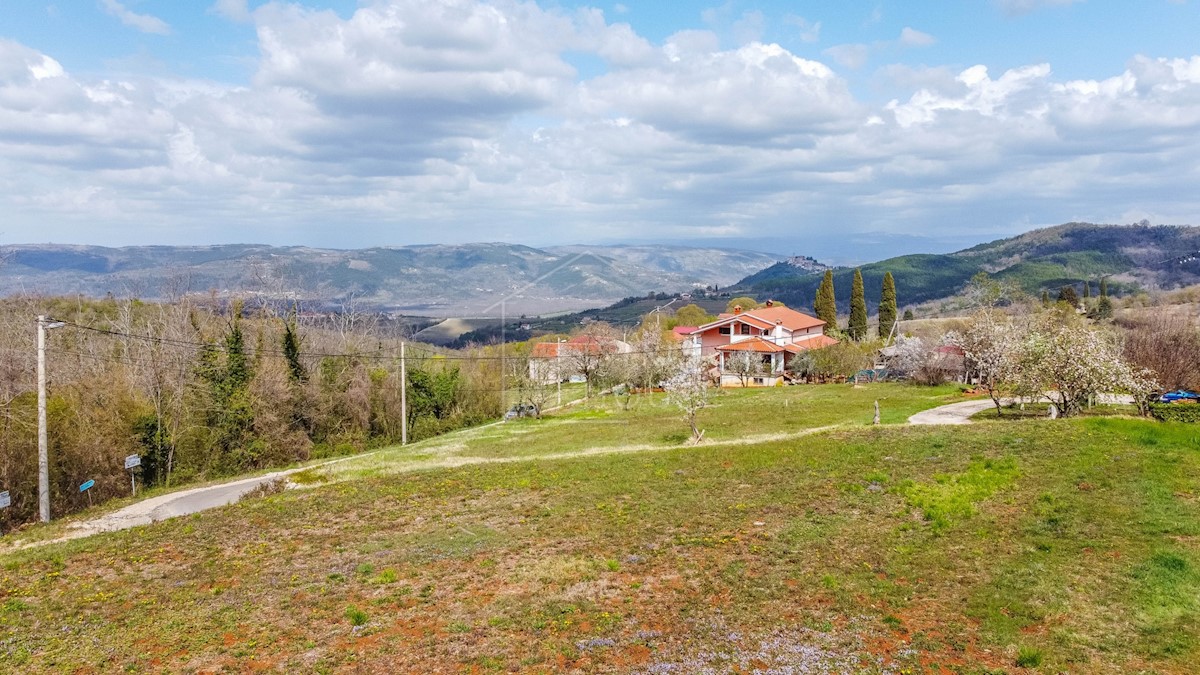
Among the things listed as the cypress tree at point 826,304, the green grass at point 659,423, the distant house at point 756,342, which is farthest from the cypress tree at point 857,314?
the green grass at point 659,423

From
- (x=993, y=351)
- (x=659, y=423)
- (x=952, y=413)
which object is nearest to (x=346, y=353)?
(x=659, y=423)

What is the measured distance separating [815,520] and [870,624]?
6.16 meters

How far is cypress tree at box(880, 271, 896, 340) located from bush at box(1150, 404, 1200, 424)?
64.2m

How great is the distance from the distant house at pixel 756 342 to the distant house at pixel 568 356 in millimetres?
9903

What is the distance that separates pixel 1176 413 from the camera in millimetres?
28469

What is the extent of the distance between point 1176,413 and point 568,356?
51749 mm

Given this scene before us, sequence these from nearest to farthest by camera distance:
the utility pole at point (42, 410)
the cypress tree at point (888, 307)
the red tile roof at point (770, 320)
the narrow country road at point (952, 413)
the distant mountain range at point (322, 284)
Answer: the utility pole at point (42, 410), the narrow country road at point (952, 413), the distant mountain range at point (322, 284), the red tile roof at point (770, 320), the cypress tree at point (888, 307)

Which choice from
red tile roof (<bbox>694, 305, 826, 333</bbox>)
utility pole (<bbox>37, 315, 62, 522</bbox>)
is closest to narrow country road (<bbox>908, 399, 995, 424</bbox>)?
utility pole (<bbox>37, 315, 62, 522</bbox>)

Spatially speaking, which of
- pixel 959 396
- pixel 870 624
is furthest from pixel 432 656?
pixel 959 396

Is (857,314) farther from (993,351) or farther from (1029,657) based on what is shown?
(1029,657)

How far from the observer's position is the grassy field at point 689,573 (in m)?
11.2

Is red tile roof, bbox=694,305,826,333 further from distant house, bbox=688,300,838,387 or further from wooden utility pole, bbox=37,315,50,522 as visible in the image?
wooden utility pole, bbox=37,315,50,522

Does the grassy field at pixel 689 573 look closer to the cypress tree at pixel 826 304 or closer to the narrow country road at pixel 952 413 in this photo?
the narrow country road at pixel 952 413

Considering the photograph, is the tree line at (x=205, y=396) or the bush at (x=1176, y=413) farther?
the tree line at (x=205, y=396)
